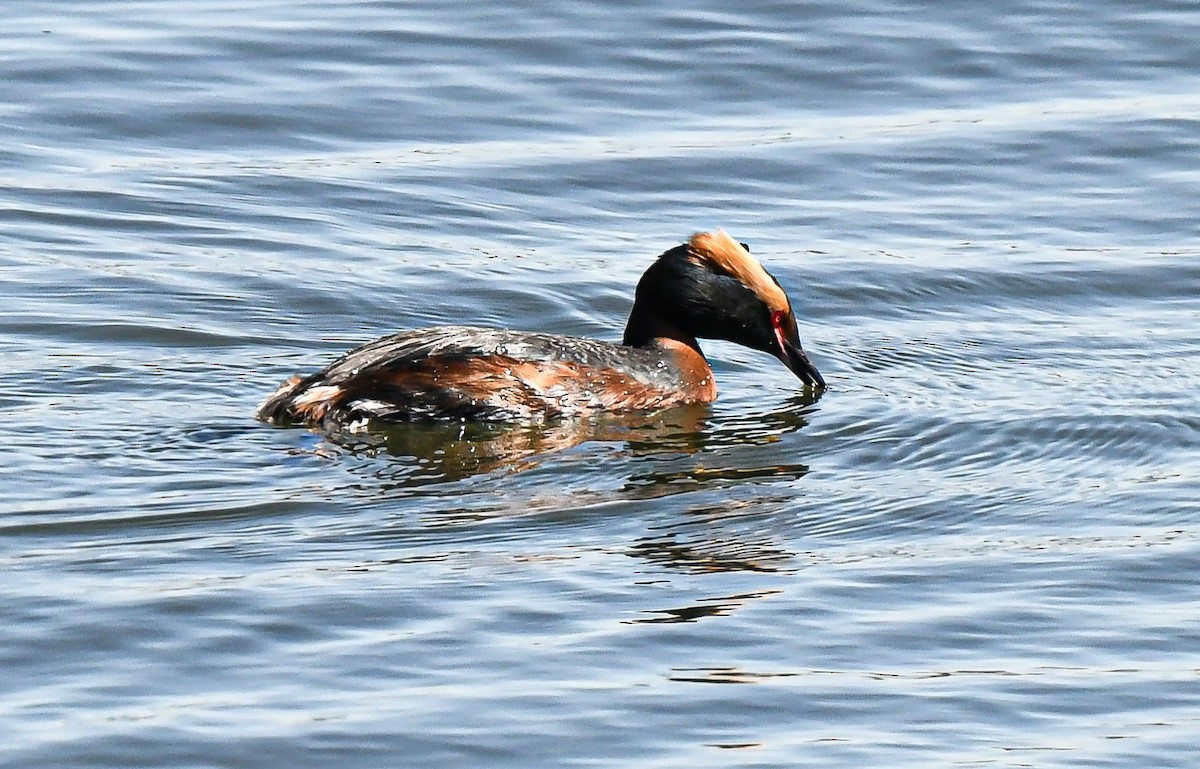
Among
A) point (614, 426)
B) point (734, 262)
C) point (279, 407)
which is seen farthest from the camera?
point (734, 262)

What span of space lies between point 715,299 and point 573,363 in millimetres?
1113

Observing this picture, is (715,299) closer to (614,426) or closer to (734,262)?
(734,262)

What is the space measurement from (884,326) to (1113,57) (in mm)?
7235

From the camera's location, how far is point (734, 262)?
1129 centimetres

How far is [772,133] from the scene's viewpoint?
1647 centimetres

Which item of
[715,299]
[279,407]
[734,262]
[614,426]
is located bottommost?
[614,426]

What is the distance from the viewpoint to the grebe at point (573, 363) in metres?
10.1

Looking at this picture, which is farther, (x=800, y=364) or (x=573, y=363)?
(x=800, y=364)

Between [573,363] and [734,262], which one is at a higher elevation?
[734,262]

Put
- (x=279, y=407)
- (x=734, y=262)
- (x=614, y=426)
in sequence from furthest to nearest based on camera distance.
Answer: (x=734, y=262) → (x=614, y=426) → (x=279, y=407)

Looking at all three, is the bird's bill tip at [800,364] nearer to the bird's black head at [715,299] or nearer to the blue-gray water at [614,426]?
the bird's black head at [715,299]

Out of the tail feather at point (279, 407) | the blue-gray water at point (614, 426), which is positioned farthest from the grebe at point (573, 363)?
the blue-gray water at point (614, 426)

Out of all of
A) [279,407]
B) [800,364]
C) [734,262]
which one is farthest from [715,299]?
[279,407]

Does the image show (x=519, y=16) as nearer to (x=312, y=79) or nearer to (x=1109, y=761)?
(x=312, y=79)
